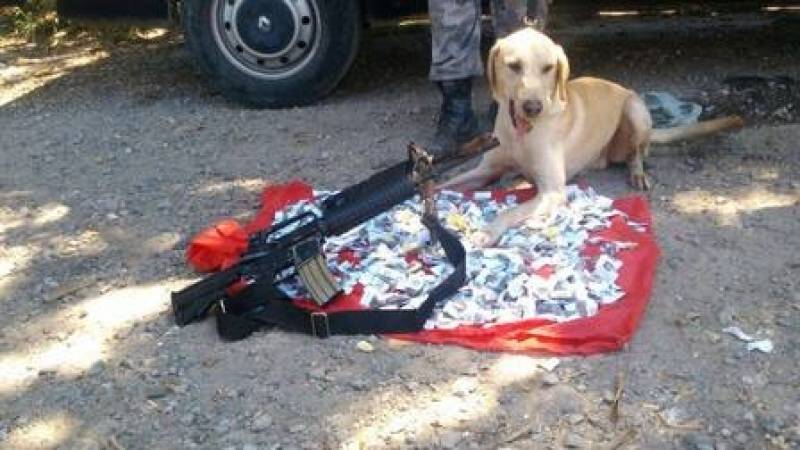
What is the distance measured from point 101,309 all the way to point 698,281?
201 cm

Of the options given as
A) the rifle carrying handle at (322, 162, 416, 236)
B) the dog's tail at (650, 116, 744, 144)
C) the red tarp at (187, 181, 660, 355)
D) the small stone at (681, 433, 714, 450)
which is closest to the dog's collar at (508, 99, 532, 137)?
the red tarp at (187, 181, 660, 355)

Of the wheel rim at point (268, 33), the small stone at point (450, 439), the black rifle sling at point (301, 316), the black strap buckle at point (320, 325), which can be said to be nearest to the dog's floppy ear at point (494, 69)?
the black rifle sling at point (301, 316)

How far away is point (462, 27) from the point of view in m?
4.27

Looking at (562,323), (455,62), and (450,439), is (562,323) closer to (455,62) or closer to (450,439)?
(450,439)

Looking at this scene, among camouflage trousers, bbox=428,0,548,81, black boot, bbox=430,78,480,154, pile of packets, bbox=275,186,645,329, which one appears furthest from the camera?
black boot, bbox=430,78,480,154

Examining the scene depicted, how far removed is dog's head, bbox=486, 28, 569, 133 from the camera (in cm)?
358

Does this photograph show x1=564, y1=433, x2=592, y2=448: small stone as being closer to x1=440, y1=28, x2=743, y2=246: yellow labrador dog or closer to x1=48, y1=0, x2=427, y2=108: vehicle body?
x1=440, y1=28, x2=743, y2=246: yellow labrador dog

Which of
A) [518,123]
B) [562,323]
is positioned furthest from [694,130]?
[562,323]

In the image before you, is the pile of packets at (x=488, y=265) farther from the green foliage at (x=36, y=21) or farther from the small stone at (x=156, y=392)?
the green foliage at (x=36, y=21)

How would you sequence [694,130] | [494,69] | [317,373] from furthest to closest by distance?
[694,130] → [494,69] → [317,373]

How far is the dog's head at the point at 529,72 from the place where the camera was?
11.7ft

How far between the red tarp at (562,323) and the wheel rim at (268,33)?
1.55 meters

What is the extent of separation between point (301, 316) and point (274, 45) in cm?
241

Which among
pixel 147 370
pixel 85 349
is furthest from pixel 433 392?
pixel 85 349
